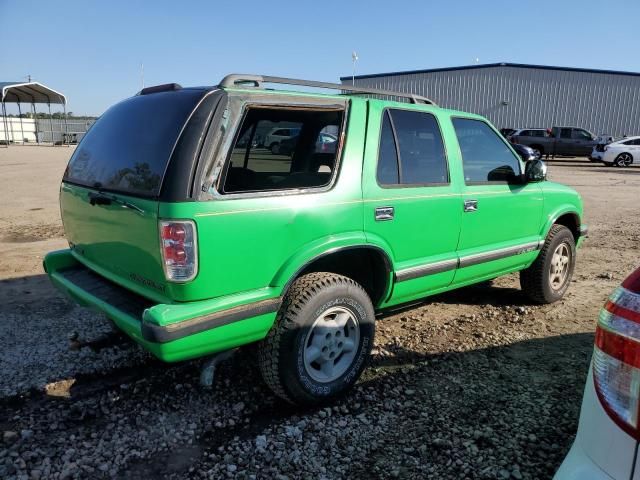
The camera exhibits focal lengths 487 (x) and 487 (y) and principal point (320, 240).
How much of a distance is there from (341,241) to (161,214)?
1.06 metres

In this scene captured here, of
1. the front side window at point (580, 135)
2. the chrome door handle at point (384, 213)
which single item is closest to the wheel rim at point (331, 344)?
the chrome door handle at point (384, 213)

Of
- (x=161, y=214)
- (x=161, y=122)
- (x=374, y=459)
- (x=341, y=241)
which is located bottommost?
(x=374, y=459)

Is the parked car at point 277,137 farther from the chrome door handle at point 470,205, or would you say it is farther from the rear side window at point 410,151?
the chrome door handle at point 470,205

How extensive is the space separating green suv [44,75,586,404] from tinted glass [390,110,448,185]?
0.01 m

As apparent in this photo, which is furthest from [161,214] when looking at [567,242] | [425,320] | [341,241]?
[567,242]

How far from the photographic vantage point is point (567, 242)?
4.93 meters

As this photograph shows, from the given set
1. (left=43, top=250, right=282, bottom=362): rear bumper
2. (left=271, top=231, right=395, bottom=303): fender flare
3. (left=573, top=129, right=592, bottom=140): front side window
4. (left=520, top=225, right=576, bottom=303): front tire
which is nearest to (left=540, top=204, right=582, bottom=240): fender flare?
(left=520, top=225, right=576, bottom=303): front tire

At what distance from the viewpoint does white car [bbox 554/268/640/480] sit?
129 cm

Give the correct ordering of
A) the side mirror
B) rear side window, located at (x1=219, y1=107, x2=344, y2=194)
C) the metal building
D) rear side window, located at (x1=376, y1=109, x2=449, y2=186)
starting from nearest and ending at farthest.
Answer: rear side window, located at (x1=219, y1=107, x2=344, y2=194) < rear side window, located at (x1=376, y1=109, x2=449, y2=186) < the side mirror < the metal building

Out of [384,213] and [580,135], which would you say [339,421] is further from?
[580,135]

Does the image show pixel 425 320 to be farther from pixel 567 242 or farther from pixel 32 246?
pixel 32 246

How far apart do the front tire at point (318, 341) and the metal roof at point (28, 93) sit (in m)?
37.0

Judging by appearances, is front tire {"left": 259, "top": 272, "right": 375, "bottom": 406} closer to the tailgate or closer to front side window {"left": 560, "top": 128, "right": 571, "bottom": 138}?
the tailgate

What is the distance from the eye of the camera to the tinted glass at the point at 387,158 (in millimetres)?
3266
